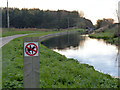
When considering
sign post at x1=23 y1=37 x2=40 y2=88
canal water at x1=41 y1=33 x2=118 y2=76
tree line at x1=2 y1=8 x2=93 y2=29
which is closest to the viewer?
sign post at x1=23 y1=37 x2=40 y2=88

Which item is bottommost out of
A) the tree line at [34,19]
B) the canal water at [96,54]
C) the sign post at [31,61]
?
the canal water at [96,54]

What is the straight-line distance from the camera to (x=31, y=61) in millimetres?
3730

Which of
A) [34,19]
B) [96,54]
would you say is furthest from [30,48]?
[34,19]

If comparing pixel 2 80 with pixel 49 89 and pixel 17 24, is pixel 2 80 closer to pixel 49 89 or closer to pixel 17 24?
pixel 49 89

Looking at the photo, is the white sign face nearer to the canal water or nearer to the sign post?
the sign post

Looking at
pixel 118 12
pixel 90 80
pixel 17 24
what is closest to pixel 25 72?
pixel 90 80

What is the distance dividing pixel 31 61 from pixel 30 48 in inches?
11.1

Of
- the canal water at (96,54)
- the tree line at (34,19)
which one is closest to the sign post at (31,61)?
the canal water at (96,54)

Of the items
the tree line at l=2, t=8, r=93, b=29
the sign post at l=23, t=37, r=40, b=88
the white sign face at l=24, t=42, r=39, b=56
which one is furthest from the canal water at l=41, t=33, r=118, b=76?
the tree line at l=2, t=8, r=93, b=29

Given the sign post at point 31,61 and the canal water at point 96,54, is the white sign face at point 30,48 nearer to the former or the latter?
the sign post at point 31,61

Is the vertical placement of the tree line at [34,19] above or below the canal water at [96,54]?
above

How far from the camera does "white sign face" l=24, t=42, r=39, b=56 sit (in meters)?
3.67

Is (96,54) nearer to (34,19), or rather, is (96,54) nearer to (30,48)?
(30,48)

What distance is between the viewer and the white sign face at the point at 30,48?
3674 mm
